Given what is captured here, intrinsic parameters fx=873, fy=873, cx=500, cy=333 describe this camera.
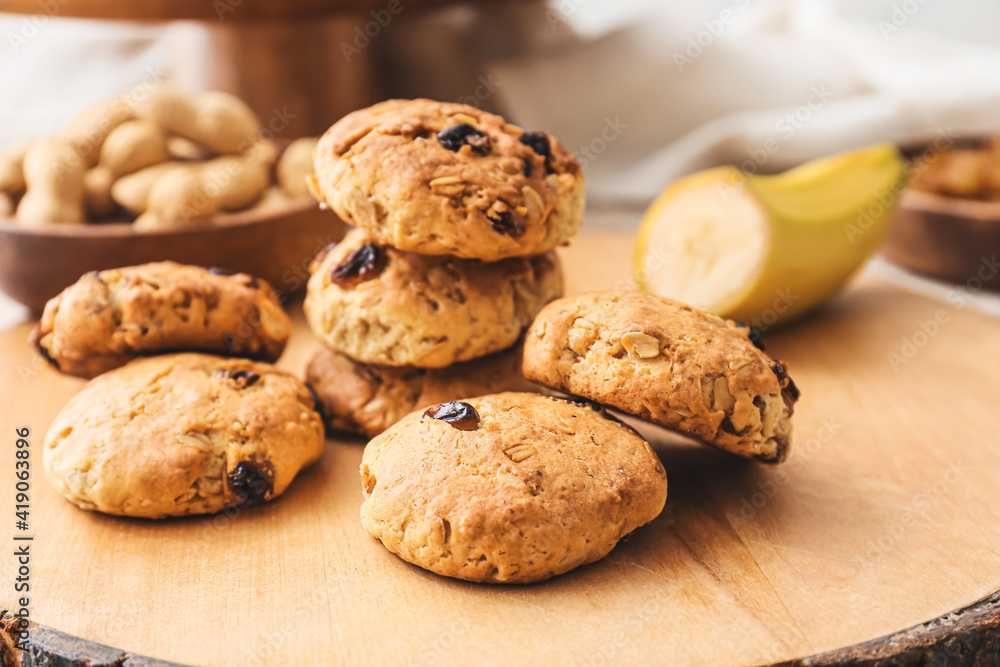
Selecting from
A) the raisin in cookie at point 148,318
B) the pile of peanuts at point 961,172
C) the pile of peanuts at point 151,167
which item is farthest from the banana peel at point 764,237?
the raisin in cookie at point 148,318

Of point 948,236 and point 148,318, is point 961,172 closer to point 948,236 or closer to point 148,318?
point 948,236

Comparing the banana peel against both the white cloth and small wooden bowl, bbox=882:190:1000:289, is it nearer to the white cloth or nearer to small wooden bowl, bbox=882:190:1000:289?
small wooden bowl, bbox=882:190:1000:289

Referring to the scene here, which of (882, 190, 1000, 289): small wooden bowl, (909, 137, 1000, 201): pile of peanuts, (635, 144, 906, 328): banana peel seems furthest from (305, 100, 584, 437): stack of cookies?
(909, 137, 1000, 201): pile of peanuts

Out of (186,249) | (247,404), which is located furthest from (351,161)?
(186,249)

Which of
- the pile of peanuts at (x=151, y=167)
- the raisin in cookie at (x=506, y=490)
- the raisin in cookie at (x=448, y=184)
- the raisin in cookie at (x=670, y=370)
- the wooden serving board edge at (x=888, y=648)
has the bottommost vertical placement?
the wooden serving board edge at (x=888, y=648)

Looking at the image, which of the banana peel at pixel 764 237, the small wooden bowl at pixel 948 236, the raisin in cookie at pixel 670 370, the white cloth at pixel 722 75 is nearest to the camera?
the raisin in cookie at pixel 670 370

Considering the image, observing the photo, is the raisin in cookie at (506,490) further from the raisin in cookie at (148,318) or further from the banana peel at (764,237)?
the banana peel at (764,237)

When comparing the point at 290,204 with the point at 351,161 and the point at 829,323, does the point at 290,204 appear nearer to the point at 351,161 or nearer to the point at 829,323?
the point at 351,161
